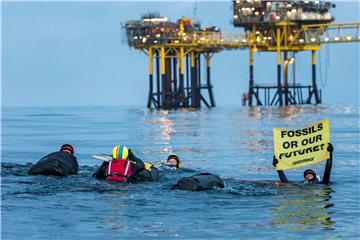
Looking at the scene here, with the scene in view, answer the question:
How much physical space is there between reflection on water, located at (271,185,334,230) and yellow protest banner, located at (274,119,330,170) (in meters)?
0.94

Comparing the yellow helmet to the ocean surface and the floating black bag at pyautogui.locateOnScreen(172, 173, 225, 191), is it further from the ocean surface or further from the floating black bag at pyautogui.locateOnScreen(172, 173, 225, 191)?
the floating black bag at pyautogui.locateOnScreen(172, 173, 225, 191)

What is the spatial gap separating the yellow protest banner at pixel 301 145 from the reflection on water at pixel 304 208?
3.08ft

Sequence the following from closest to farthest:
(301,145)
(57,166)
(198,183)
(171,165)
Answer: (198,183) < (301,145) < (57,166) < (171,165)

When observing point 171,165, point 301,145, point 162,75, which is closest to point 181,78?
point 162,75

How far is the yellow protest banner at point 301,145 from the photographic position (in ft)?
87.4

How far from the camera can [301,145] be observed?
2684cm

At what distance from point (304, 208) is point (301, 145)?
12.4 feet

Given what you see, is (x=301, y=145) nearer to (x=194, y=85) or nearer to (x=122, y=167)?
(x=122, y=167)

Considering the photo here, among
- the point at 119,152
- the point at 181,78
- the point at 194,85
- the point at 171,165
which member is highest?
the point at 181,78

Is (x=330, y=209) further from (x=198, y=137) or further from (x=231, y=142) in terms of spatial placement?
(x=198, y=137)

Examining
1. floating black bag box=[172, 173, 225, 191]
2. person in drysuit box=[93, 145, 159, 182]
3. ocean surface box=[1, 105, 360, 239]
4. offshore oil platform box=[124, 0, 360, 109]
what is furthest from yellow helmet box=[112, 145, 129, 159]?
offshore oil platform box=[124, 0, 360, 109]

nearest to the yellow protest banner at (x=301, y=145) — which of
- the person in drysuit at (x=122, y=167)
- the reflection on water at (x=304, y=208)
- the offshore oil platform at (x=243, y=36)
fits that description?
the reflection on water at (x=304, y=208)

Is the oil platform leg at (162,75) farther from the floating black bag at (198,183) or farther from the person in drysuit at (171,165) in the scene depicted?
the floating black bag at (198,183)

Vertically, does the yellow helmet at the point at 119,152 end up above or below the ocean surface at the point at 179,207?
above
